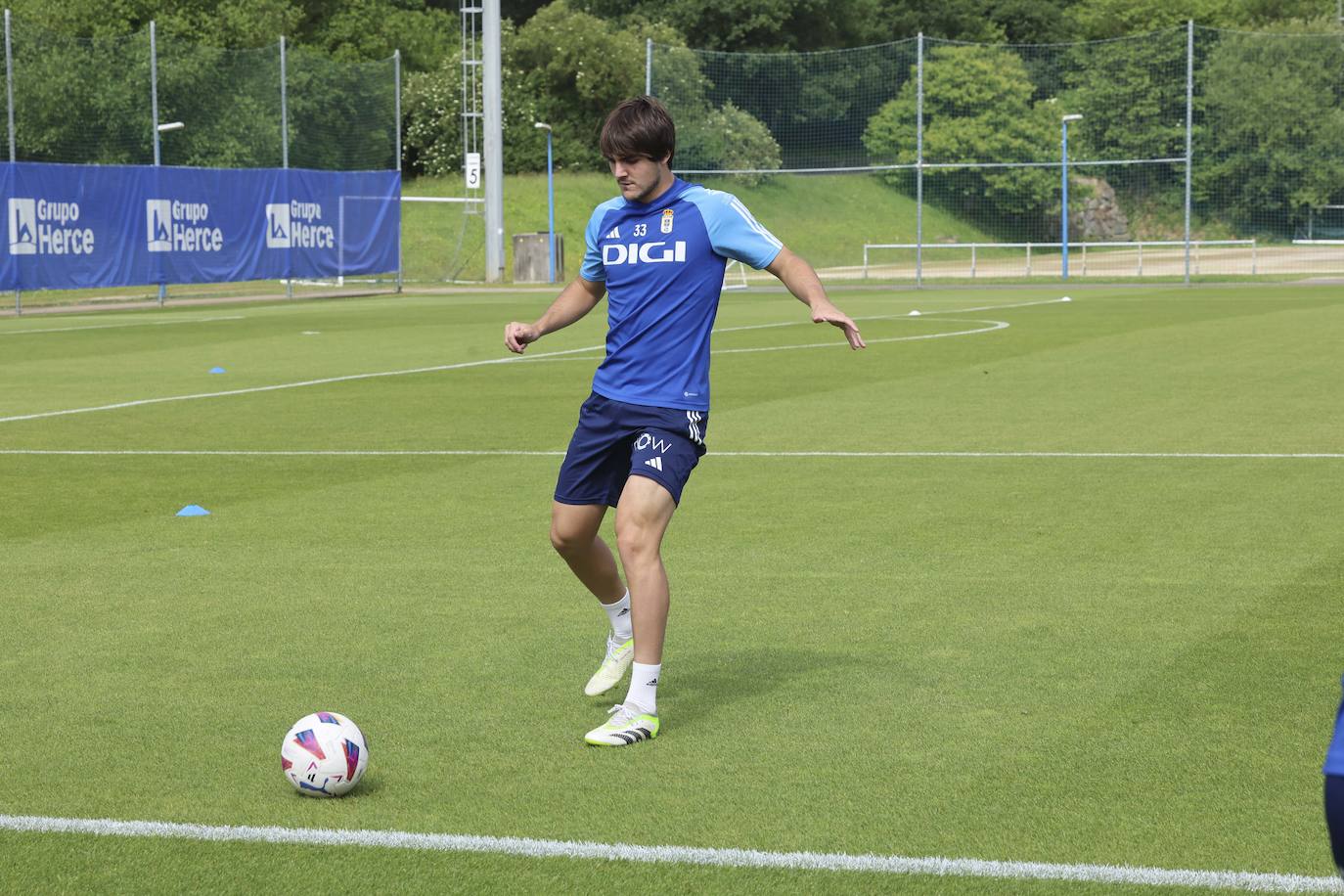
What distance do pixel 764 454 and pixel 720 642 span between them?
18.5ft

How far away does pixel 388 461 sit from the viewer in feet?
40.8

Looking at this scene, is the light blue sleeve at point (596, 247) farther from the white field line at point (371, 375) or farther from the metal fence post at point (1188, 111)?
the metal fence post at point (1188, 111)

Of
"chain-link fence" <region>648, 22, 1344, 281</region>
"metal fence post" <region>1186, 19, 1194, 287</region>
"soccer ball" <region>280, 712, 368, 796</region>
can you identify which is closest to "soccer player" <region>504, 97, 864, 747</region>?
"soccer ball" <region>280, 712, 368, 796</region>

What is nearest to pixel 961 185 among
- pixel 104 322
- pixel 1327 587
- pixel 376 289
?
pixel 376 289

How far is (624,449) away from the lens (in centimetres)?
598

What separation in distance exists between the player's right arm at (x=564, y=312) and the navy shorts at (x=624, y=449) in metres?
0.37

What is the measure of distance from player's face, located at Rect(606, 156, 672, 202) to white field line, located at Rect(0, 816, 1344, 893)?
2.10 meters

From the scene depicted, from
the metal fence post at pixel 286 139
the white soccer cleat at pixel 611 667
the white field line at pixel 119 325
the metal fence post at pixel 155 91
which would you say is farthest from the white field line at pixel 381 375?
the metal fence post at pixel 286 139

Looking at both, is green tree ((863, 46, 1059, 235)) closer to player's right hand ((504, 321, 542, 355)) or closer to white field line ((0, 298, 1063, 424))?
white field line ((0, 298, 1063, 424))

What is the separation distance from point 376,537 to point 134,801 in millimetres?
4407

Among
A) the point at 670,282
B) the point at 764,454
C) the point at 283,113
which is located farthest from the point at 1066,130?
the point at 670,282

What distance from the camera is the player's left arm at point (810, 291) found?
228 inches

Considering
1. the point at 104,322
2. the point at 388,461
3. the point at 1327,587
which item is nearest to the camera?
the point at 1327,587

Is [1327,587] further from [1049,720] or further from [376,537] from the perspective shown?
[376,537]
